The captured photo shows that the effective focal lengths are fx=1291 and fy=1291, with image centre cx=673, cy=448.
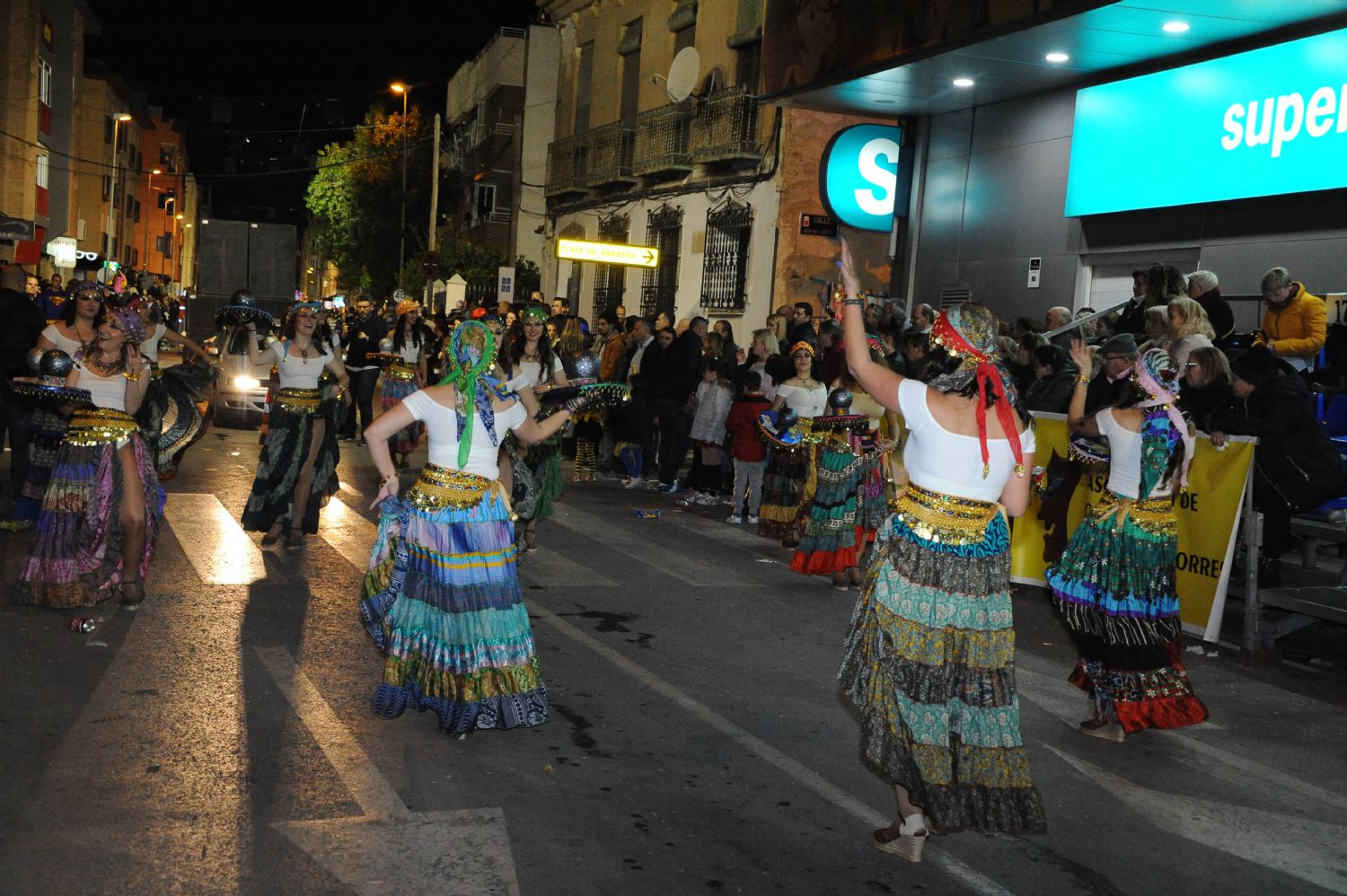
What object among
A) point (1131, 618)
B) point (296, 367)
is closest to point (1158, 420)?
point (1131, 618)

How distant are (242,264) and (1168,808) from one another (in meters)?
27.7

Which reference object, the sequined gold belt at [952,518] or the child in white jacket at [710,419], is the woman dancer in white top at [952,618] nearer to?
the sequined gold belt at [952,518]

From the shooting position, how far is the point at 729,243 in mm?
25031

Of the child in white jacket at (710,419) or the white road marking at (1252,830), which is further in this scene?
the child in white jacket at (710,419)

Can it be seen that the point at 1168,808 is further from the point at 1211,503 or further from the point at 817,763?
the point at 1211,503

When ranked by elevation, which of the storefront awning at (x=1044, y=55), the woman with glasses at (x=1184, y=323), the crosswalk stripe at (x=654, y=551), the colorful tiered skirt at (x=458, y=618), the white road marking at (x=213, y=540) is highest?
the storefront awning at (x=1044, y=55)

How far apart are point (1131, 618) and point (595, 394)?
313 centimetres

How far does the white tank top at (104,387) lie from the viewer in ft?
26.6

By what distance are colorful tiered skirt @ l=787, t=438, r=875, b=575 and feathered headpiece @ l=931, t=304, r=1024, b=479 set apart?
18.5 ft

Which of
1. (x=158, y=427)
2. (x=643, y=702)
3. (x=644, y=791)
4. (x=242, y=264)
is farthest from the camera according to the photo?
(x=242, y=264)

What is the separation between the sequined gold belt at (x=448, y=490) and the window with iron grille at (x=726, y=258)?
1834cm

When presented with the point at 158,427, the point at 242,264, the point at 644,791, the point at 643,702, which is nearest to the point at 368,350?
the point at 158,427

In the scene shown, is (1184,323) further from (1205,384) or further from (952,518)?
(952,518)

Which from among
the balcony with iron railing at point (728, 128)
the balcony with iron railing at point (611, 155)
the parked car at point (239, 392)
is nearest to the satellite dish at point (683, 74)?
the balcony with iron railing at point (728, 128)
